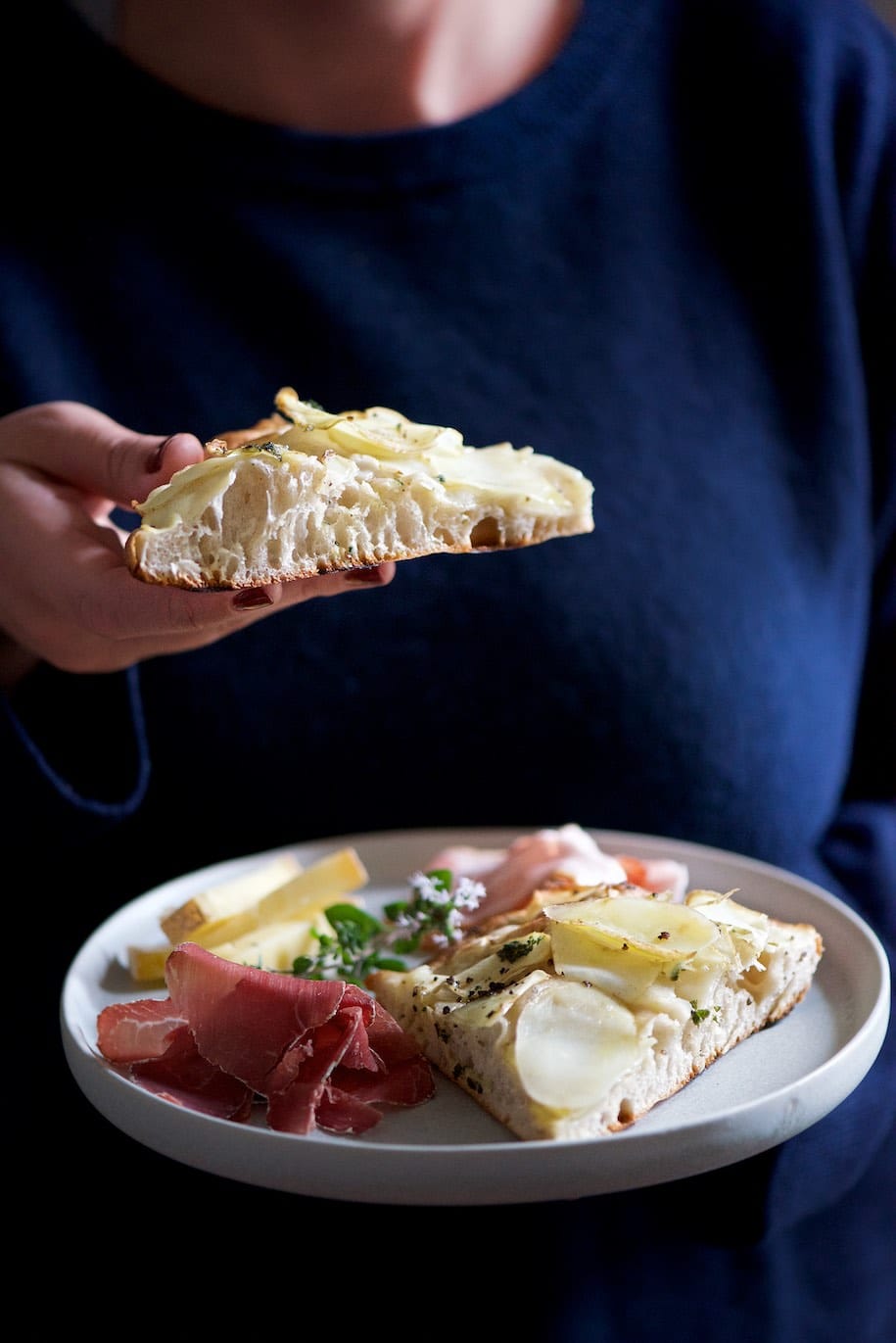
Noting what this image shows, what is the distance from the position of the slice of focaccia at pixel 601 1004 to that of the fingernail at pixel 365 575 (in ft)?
1.16

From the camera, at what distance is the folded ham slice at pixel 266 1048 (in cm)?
96

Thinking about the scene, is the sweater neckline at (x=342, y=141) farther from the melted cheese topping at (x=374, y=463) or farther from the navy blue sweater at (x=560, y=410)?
the melted cheese topping at (x=374, y=463)

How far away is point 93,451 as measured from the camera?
46.4 inches

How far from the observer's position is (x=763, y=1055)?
3.46ft

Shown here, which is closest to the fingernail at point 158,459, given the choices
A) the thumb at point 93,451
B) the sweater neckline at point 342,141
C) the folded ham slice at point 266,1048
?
the thumb at point 93,451

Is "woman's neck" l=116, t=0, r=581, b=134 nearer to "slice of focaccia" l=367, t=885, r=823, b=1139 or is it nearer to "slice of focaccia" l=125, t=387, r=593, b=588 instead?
"slice of focaccia" l=125, t=387, r=593, b=588

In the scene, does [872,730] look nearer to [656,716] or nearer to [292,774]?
[656,716]

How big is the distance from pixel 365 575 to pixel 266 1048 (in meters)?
0.43

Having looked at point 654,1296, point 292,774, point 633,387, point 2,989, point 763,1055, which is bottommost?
point 654,1296

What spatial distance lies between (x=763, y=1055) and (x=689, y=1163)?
236 millimetres

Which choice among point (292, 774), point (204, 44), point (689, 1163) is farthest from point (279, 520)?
point (204, 44)

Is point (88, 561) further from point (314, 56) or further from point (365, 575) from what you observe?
point (314, 56)

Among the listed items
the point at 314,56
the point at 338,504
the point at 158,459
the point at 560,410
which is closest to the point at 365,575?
the point at 338,504

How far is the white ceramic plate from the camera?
833mm
